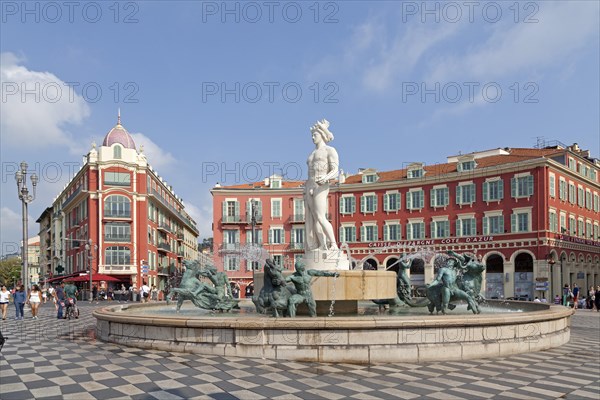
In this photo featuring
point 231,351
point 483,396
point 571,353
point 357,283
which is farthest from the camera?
point 357,283

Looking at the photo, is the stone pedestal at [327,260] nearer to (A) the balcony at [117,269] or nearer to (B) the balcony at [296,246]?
(B) the balcony at [296,246]

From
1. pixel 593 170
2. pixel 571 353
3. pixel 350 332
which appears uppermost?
pixel 593 170

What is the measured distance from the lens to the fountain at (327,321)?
9.07m

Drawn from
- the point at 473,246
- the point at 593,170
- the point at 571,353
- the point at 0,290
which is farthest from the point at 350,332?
the point at 593,170

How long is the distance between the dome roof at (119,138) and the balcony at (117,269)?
12.1 metres

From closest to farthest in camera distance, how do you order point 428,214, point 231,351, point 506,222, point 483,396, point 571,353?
point 483,396, point 231,351, point 571,353, point 506,222, point 428,214

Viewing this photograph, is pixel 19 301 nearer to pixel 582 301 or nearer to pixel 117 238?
pixel 117 238

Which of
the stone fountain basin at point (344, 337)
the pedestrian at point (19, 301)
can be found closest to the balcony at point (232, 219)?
the pedestrian at point (19, 301)

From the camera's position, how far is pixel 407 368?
864 centimetres

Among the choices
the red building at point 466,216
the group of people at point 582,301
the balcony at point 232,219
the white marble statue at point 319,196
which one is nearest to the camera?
the white marble statue at point 319,196

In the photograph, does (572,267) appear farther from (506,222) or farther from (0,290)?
(0,290)

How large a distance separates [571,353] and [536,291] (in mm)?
31044

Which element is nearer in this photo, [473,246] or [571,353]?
[571,353]

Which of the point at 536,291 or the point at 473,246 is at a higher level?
the point at 473,246
